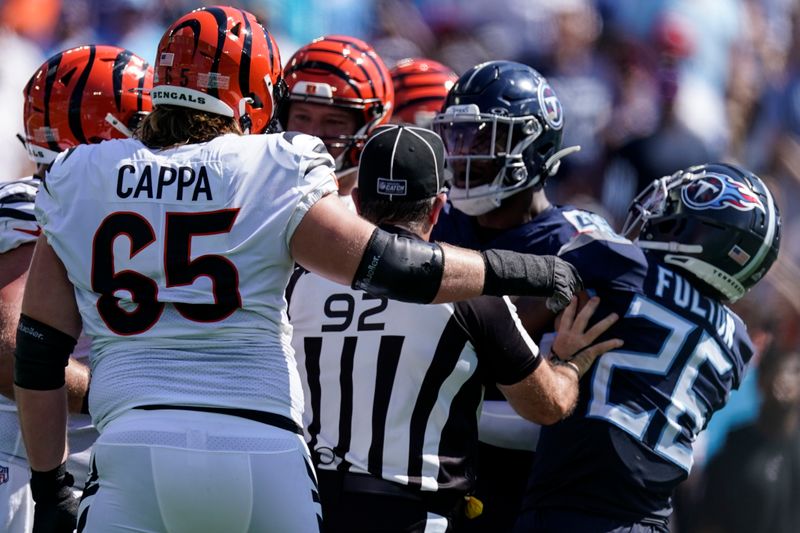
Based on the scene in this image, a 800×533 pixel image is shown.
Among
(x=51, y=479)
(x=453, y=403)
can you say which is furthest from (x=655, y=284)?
(x=51, y=479)

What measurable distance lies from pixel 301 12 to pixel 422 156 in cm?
575

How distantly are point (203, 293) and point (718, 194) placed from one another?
6.60 feet

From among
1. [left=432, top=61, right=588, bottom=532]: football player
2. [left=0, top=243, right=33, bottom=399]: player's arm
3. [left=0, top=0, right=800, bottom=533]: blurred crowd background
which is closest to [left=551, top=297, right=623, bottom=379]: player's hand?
[left=432, top=61, right=588, bottom=532]: football player

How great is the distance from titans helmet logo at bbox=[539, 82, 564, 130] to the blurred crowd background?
133 inches

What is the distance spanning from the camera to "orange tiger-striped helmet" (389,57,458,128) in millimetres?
6027

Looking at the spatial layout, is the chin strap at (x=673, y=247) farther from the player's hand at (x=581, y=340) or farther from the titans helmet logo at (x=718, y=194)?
the player's hand at (x=581, y=340)

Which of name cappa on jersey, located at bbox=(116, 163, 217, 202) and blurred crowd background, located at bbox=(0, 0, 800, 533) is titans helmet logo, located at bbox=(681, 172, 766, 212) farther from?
blurred crowd background, located at bbox=(0, 0, 800, 533)

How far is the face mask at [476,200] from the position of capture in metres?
4.55

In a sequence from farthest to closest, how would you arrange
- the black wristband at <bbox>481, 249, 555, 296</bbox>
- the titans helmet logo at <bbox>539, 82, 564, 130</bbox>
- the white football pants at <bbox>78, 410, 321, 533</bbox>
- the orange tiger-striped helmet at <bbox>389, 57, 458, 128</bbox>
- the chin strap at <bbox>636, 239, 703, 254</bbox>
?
the orange tiger-striped helmet at <bbox>389, 57, 458, 128</bbox>, the titans helmet logo at <bbox>539, 82, 564, 130</bbox>, the chin strap at <bbox>636, 239, 703, 254</bbox>, the black wristband at <bbox>481, 249, 555, 296</bbox>, the white football pants at <bbox>78, 410, 321, 533</bbox>

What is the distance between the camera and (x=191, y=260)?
117 inches

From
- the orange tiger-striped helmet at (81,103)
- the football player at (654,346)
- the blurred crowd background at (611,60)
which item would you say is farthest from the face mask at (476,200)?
the blurred crowd background at (611,60)

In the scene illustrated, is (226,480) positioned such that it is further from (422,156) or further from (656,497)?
(656,497)

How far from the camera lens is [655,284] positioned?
3.99m

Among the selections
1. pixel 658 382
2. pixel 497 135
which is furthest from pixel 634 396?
pixel 497 135
